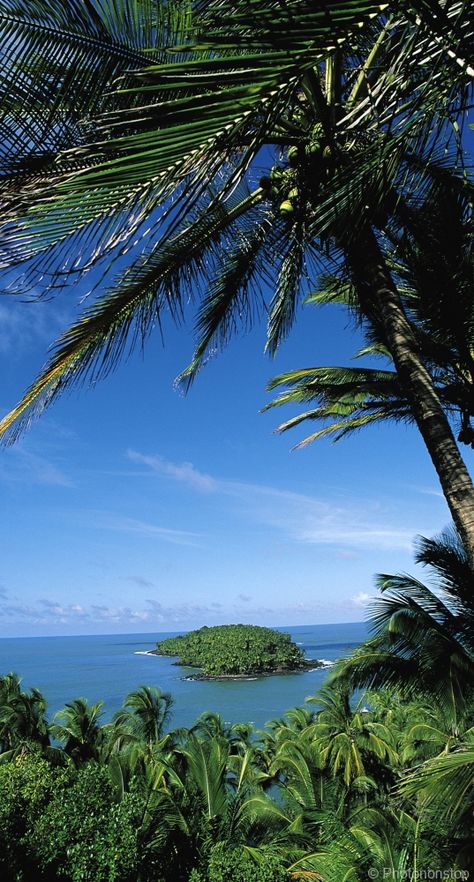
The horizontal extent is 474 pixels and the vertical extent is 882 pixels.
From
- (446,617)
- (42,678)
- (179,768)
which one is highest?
(446,617)

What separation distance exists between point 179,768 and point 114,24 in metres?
21.0

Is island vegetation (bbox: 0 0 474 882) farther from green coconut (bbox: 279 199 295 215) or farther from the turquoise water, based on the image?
the turquoise water

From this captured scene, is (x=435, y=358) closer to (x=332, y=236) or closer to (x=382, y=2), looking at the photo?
(x=332, y=236)

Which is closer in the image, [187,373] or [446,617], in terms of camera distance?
[187,373]

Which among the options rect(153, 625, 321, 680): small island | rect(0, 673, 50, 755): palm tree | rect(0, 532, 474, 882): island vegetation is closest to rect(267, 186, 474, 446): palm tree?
rect(0, 532, 474, 882): island vegetation

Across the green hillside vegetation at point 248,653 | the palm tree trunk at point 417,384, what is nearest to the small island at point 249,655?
the green hillside vegetation at point 248,653

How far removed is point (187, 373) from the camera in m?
7.41

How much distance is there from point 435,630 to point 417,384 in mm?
4316

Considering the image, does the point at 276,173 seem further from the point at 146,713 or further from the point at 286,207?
the point at 146,713

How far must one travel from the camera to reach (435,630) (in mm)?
7754

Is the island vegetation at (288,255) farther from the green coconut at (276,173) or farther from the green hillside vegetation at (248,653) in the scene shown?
the green hillside vegetation at (248,653)

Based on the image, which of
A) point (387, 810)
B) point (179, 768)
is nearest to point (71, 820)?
point (387, 810)

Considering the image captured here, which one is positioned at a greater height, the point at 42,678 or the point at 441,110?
the point at 441,110

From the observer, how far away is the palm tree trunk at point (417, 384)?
4742 millimetres
